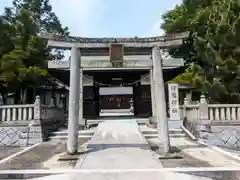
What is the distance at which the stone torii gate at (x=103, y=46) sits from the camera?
869 centimetres

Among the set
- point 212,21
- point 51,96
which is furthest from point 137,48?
point 51,96

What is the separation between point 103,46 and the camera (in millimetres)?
9406

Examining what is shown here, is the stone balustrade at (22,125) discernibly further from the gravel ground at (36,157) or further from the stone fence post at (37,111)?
the gravel ground at (36,157)

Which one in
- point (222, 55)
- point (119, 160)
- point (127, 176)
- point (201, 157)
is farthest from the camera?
point (222, 55)

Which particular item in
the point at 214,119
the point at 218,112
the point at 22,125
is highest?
the point at 218,112

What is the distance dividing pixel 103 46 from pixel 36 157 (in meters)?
4.12

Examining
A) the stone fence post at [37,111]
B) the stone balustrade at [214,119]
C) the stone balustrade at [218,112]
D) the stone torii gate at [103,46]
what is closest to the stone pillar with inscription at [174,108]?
the stone balustrade at [214,119]

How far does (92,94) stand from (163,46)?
10.4m

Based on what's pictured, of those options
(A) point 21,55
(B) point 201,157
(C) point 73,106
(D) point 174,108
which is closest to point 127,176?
(B) point 201,157

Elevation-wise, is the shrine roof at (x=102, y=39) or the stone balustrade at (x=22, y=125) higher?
the shrine roof at (x=102, y=39)

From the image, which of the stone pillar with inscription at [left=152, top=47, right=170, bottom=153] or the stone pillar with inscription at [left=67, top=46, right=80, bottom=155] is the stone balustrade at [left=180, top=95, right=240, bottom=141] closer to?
the stone pillar with inscription at [left=152, top=47, right=170, bottom=153]

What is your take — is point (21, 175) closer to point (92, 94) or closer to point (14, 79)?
point (14, 79)

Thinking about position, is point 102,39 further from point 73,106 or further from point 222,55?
point 222,55

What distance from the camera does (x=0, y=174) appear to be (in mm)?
6586
